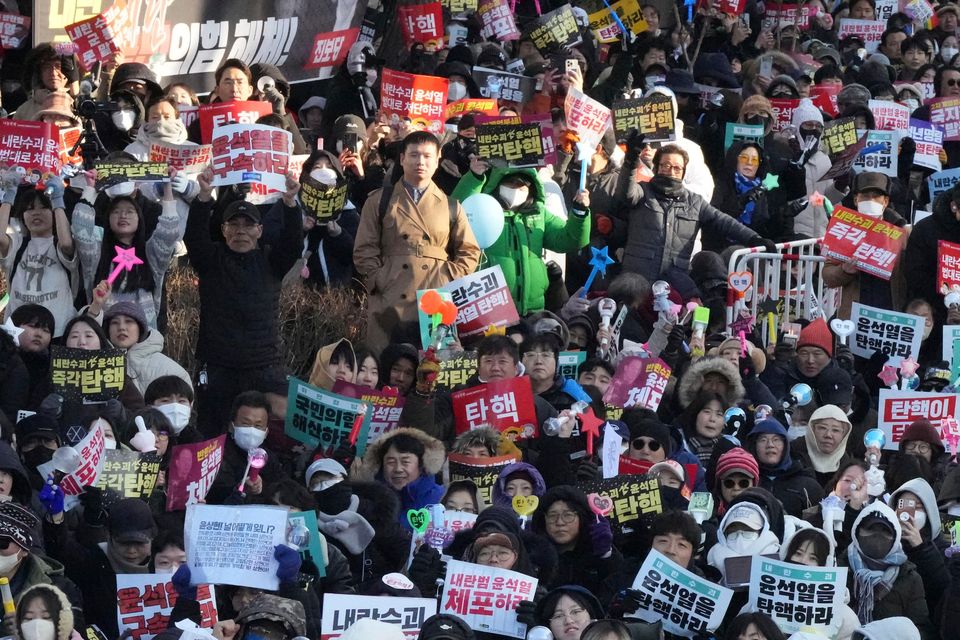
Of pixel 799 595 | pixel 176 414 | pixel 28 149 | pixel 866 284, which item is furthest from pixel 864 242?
pixel 28 149

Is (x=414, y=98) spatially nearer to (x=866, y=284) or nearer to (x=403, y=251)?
(x=403, y=251)

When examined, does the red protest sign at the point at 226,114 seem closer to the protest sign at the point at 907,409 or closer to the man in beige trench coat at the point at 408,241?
the man in beige trench coat at the point at 408,241

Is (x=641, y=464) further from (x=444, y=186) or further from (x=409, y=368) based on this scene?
(x=444, y=186)

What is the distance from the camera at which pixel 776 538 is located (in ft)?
35.7

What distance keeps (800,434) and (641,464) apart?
177cm

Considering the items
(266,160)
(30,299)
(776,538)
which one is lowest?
(776,538)

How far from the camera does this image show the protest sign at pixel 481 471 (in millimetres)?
11320

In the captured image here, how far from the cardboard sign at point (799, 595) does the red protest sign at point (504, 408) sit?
2.23m

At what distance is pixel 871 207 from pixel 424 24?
4043 millimetres

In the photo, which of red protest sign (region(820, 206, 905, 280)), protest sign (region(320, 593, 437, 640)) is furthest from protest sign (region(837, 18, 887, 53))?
protest sign (region(320, 593, 437, 640))

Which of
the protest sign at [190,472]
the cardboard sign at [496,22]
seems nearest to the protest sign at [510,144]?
the protest sign at [190,472]

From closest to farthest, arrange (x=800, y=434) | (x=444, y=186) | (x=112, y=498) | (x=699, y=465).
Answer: (x=112, y=498) → (x=699, y=465) → (x=800, y=434) → (x=444, y=186)

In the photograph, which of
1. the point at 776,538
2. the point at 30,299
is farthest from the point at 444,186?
the point at 776,538

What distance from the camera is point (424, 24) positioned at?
17234 mm
